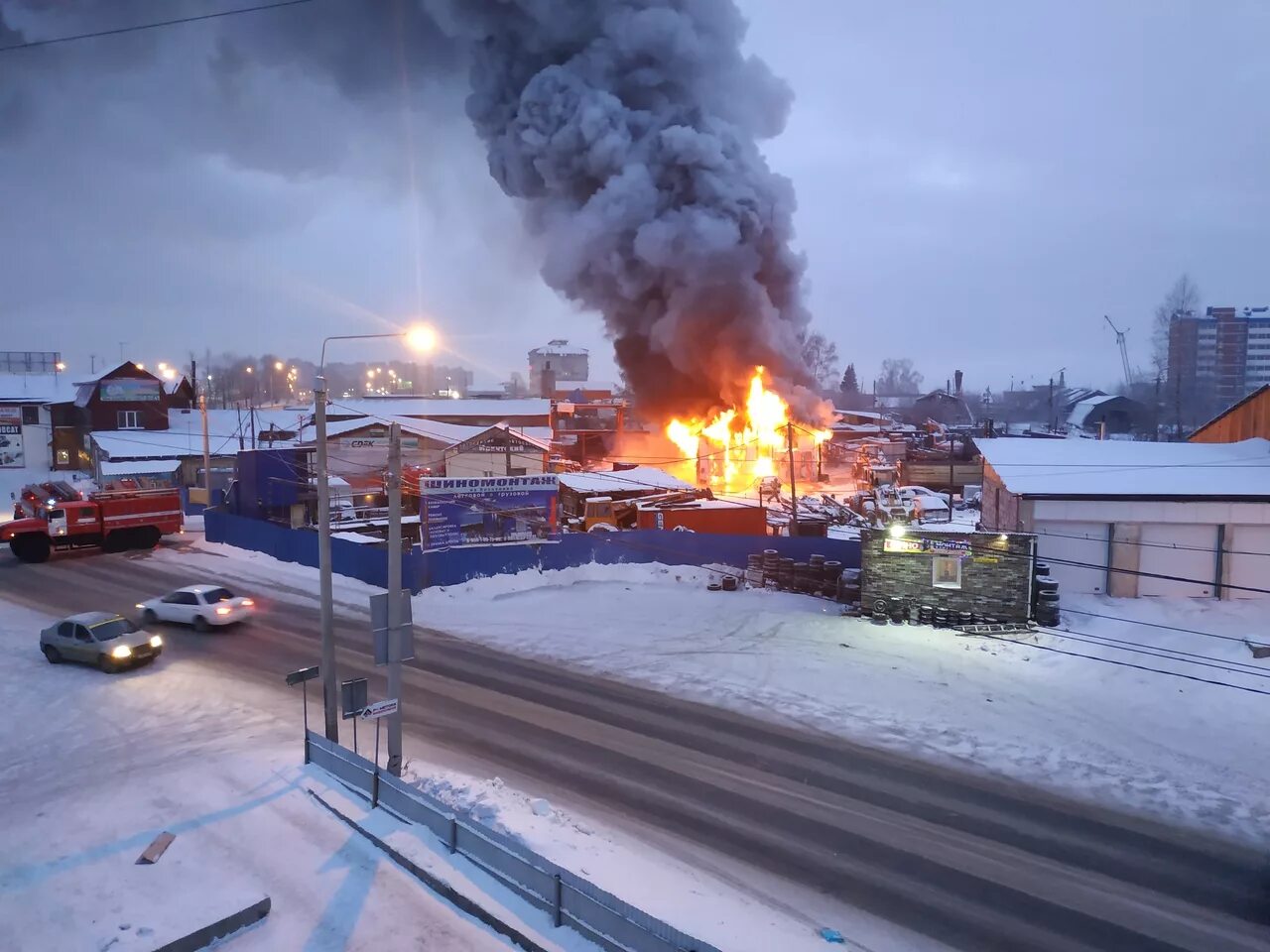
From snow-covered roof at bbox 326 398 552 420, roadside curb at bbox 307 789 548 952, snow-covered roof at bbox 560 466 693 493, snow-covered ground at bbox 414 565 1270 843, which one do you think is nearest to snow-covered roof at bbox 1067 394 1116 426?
snow-covered roof at bbox 326 398 552 420

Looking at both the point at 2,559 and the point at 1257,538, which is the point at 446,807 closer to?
the point at 1257,538

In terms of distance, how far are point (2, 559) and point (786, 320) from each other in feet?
128

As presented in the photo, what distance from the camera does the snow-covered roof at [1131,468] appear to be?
22172 mm

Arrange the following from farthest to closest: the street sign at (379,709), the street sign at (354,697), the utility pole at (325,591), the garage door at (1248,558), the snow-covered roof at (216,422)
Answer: the snow-covered roof at (216,422) → the garage door at (1248,558) → the utility pole at (325,591) → the street sign at (354,697) → the street sign at (379,709)

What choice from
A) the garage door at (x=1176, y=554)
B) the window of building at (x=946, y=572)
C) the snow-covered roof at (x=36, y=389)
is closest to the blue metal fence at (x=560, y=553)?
the window of building at (x=946, y=572)

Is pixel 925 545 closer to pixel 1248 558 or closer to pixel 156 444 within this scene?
pixel 1248 558

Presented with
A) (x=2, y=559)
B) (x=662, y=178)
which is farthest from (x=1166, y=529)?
(x=2, y=559)

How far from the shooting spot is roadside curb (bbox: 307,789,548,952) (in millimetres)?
7176

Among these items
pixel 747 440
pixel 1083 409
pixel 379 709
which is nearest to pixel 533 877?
pixel 379 709

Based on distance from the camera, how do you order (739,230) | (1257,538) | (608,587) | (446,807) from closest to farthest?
(446,807) < (1257,538) < (608,587) < (739,230)

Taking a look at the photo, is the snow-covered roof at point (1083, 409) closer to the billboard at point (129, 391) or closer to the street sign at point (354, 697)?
the billboard at point (129, 391)

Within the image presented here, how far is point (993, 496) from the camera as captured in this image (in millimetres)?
26781

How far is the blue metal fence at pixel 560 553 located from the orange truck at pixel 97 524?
18.3 ft

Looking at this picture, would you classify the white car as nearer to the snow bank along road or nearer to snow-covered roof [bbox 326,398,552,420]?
the snow bank along road
